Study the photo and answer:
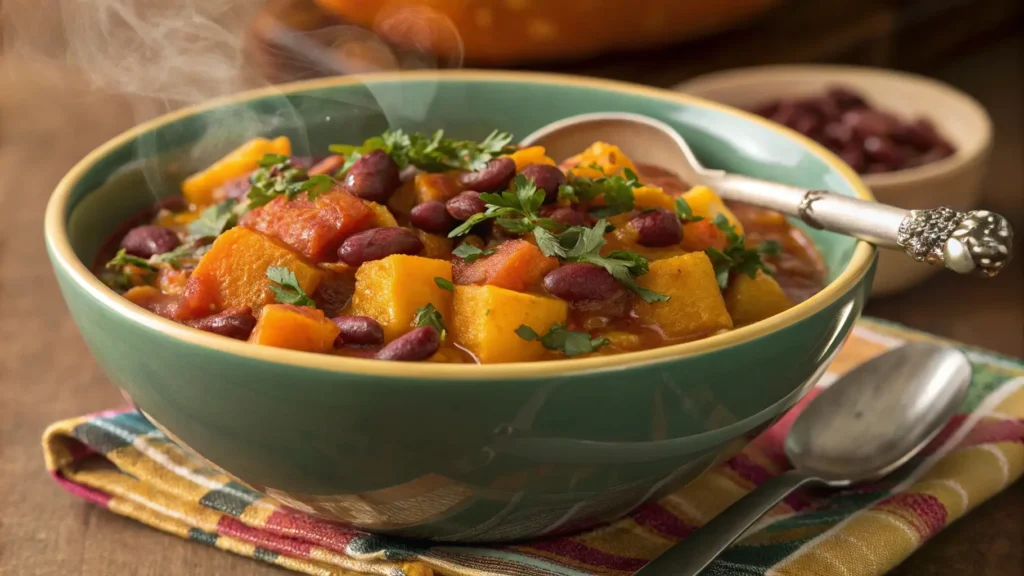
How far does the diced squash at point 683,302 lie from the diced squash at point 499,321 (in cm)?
21

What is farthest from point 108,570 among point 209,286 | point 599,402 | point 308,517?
point 599,402

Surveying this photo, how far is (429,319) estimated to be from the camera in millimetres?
1820

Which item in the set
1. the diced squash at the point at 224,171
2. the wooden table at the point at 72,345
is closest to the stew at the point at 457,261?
the diced squash at the point at 224,171

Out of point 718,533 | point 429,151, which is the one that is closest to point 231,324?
point 429,151

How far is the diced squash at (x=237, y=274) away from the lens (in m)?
1.94

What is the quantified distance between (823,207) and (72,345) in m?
1.99

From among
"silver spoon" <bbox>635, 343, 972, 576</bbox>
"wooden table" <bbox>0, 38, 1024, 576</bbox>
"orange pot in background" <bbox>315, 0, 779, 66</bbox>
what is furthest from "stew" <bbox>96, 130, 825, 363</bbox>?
"orange pot in background" <bbox>315, 0, 779, 66</bbox>

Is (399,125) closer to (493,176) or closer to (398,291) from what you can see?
(493,176)

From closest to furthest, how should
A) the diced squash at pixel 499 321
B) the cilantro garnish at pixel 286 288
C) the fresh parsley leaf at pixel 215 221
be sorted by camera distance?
1. the diced squash at pixel 499 321
2. the cilantro garnish at pixel 286 288
3. the fresh parsley leaf at pixel 215 221

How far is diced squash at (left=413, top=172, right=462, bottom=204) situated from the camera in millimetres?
2166

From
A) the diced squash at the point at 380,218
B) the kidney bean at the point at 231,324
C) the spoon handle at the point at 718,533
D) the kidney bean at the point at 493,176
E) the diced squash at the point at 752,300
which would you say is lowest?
the spoon handle at the point at 718,533

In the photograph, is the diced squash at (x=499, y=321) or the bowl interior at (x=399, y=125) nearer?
the diced squash at (x=499, y=321)

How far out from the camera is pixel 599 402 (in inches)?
60.0

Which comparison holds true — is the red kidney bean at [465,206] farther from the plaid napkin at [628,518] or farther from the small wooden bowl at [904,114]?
the small wooden bowl at [904,114]
